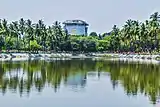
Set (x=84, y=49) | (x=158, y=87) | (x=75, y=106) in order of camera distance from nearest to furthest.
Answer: (x=75, y=106)
(x=158, y=87)
(x=84, y=49)

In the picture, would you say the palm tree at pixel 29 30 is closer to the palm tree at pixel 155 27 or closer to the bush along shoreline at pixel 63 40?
the bush along shoreline at pixel 63 40

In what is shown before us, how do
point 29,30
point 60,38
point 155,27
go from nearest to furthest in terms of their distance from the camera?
point 155,27, point 29,30, point 60,38

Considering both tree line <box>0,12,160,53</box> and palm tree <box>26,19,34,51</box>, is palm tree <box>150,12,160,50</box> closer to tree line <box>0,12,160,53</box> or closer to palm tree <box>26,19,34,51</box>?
tree line <box>0,12,160,53</box>

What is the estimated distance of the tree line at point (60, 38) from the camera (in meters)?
130

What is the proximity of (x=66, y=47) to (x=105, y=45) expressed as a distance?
29.7 metres

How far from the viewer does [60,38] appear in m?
158

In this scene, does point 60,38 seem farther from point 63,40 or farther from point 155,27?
point 155,27

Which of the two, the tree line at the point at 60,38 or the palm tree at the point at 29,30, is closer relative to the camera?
the tree line at the point at 60,38

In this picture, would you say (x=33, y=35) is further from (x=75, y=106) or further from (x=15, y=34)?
(x=75, y=106)

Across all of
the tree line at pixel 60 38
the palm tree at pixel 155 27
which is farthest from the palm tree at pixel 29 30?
the palm tree at pixel 155 27

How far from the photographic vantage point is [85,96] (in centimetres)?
2914

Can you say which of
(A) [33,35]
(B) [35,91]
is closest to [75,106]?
(B) [35,91]

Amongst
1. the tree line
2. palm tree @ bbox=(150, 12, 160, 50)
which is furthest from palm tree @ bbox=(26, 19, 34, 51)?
palm tree @ bbox=(150, 12, 160, 50)

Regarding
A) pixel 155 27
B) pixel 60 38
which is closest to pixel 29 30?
pixel 60 38
